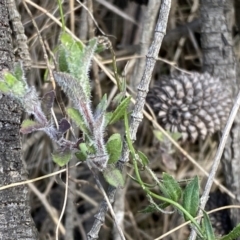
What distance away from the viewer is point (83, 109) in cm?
71

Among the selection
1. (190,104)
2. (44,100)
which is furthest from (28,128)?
(190,104)

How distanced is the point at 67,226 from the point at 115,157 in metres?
0.55

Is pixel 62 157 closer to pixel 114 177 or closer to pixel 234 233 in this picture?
pixel 114 177

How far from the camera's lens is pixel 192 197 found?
2.44 feet

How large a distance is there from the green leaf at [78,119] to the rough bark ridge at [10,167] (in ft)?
0.36

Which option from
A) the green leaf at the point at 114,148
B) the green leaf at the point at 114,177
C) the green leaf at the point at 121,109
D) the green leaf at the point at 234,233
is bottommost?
the green leaf at the point at 234,233

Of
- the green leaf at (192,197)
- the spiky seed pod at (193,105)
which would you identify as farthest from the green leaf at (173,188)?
the spiky seed pod at (193,105)

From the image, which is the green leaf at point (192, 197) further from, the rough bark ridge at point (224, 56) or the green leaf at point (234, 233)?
the rough bark ridge at point (224, 56)

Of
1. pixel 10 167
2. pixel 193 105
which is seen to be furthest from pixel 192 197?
pixel 193 105

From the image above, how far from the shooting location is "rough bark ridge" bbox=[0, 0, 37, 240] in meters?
0.73

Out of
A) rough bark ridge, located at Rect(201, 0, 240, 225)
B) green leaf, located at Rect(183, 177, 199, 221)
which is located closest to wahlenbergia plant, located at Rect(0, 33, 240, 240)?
green leaf, located at Rect(183, 177, 199, 221)

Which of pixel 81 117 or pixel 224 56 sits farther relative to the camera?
pixel 224 56

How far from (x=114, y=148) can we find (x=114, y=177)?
4cm

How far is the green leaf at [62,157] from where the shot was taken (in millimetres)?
711
